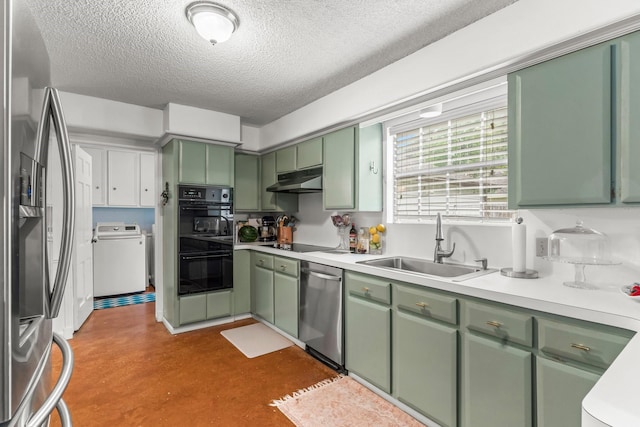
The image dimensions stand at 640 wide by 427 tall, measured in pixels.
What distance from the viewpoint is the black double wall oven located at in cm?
350

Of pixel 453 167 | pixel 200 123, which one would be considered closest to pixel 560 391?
pixel 453 167

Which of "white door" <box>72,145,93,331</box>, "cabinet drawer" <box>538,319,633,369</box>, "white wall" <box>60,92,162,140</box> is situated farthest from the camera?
"white door" <box>72,145,93,331</box>

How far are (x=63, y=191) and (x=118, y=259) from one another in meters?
4.59

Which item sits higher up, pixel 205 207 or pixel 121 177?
pixel 121 177

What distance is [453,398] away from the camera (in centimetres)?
179

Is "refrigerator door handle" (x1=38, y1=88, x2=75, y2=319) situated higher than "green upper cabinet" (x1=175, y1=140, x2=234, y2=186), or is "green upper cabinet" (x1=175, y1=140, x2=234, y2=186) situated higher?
"green upper cabinet" (x1=175, y1=140, x2=234, y2=186)

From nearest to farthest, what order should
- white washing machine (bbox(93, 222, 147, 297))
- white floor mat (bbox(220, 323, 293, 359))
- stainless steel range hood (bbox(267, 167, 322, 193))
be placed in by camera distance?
white floor mat (bbox(220, 323, 293, 359)), stainless steel range hood (bbox(267, 167, 322, 193)), white washing machine (bbox(93, 222, 147, 297))

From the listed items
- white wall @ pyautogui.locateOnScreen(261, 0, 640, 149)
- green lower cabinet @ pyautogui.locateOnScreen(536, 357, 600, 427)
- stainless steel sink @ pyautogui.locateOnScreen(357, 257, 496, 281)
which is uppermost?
white wall @ pyautogui.locateOnScreen(261, 0, 640, 149)

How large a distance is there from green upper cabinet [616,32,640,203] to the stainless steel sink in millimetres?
839

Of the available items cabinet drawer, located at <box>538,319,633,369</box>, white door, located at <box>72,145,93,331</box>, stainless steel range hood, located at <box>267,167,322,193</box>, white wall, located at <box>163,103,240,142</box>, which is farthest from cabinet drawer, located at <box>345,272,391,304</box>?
white door, located at <box>72,145,93,331</box>

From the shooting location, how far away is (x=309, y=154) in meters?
3.48

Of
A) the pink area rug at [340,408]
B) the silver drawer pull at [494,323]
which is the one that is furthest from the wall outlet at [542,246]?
the pink area rug at [340,408]

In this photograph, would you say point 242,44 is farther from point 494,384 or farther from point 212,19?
point 494,384

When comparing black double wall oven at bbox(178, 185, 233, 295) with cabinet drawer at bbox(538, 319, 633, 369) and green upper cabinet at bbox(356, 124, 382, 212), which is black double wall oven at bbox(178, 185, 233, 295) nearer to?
green upper cabinet at bbox(356, 124, 382, 212)
